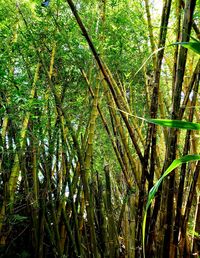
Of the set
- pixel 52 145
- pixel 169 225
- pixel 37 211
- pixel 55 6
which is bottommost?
pixel 37 211

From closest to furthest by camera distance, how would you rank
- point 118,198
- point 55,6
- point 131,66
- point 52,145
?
1. point 52,145
2. point 55,6
3. point 131,66
4. point 118,198

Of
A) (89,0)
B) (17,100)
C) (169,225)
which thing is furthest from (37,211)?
(89,0)

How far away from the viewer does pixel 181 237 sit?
2.20 meters

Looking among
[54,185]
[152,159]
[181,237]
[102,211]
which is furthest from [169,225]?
[54,185]

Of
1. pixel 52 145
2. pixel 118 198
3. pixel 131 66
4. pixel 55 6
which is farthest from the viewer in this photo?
pixel 118 198

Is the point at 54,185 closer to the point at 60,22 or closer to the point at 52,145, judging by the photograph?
the point at 52,145

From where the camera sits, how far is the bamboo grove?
2084 millimetres

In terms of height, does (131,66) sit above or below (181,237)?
above

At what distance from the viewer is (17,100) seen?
2020mm

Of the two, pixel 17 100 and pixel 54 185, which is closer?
pixel 17 100

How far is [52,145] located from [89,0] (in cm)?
168

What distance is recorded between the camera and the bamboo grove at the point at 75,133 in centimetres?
208

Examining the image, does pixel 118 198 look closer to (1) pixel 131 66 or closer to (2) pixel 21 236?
(2) pixel 21 236

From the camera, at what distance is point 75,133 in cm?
285
